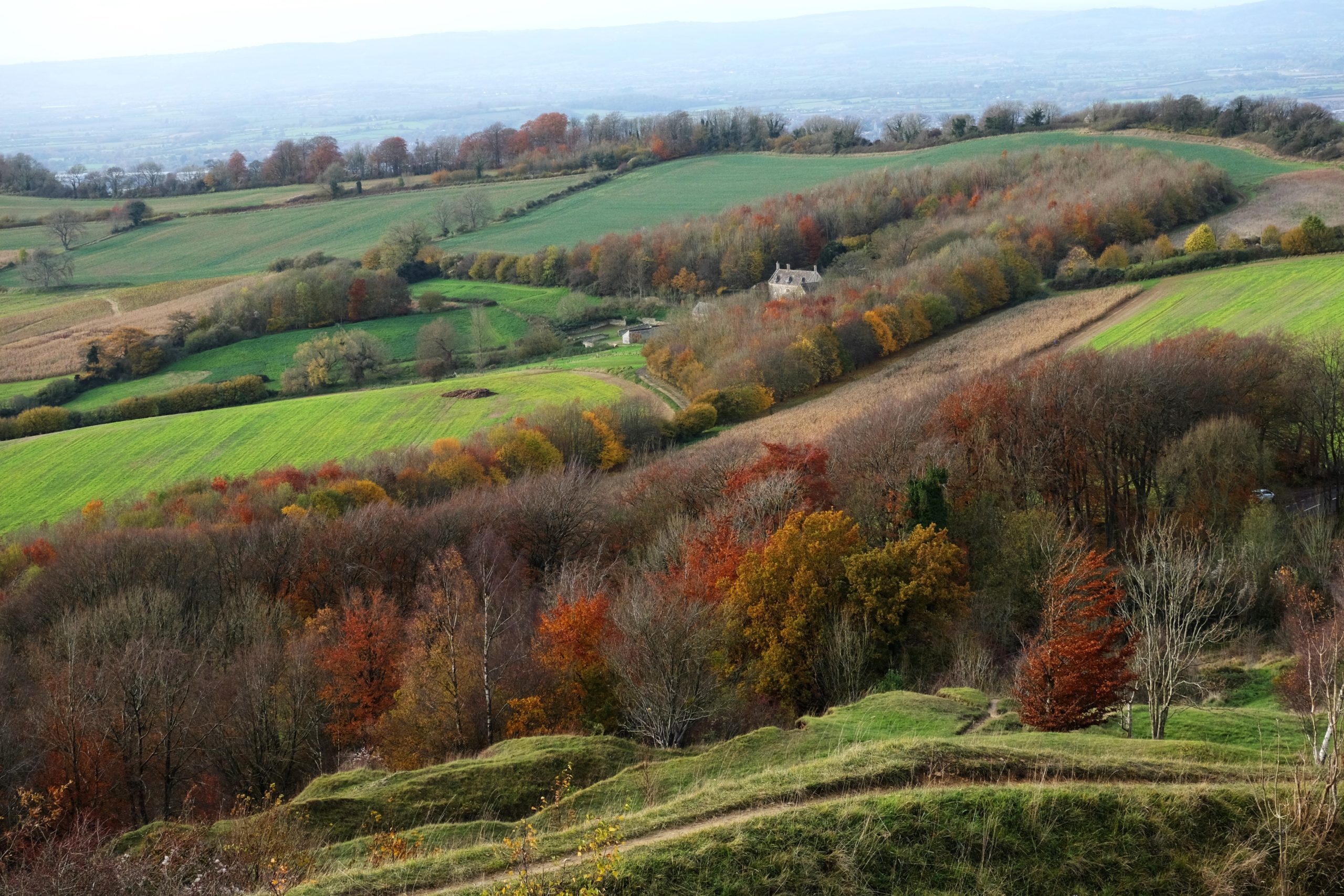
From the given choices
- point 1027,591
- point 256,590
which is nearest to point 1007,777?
point 1027,591

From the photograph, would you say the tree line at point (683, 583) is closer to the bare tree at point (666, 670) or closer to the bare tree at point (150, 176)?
the bare tree at point (666, 670)

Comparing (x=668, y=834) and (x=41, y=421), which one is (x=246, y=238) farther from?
(x=668, y=834)

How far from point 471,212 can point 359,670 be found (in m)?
108

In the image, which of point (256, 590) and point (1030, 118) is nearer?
point (256, 590)

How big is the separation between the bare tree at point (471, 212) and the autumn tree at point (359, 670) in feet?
339

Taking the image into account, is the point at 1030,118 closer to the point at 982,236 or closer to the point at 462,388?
the point at 982,236

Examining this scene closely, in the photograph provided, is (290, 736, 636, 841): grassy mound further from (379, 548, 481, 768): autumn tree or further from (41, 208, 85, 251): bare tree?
(41, 208, 85, 251): bare tree

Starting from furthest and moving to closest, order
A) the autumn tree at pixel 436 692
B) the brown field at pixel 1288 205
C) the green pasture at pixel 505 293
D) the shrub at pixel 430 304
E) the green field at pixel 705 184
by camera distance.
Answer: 1. the green field at pixel 705 184
2. the green pasture at pixel 505 293
3. the shrub at pixel 430 304
4. the brown field at pixel 1288 205
5. the autumn tree at pixel 436 692

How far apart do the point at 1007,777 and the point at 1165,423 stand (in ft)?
118

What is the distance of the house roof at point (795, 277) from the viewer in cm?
10656

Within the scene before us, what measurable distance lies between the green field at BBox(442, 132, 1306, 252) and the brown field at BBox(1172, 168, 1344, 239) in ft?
40.6

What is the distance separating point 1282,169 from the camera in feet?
338

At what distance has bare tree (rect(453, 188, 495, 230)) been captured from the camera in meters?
132

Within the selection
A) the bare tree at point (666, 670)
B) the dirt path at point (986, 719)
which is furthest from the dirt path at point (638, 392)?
the dirt path at point (986, 719)
